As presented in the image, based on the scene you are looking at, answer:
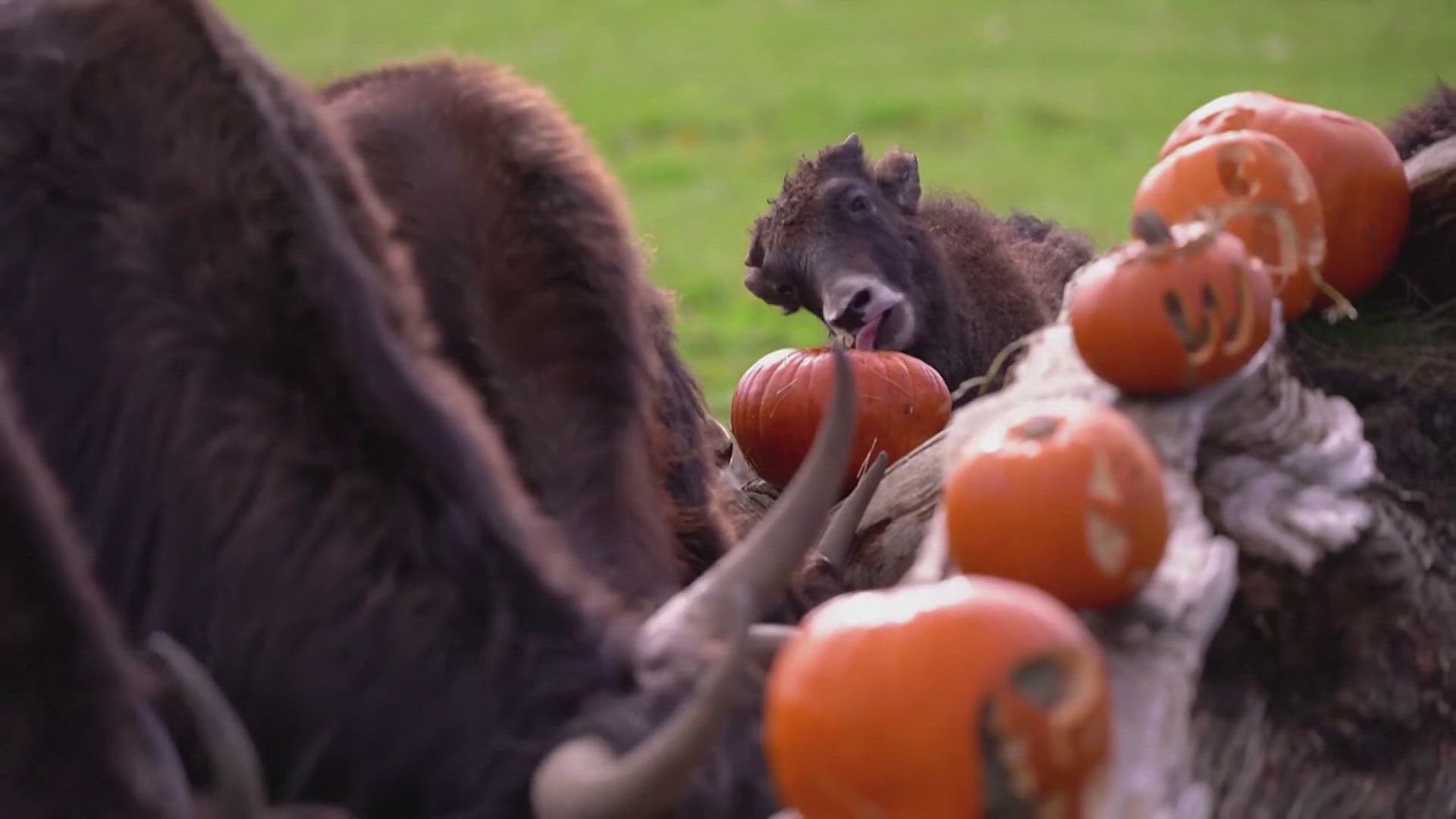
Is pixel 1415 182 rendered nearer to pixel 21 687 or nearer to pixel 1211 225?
pixel 1211 225

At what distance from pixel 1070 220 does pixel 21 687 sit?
14.0m

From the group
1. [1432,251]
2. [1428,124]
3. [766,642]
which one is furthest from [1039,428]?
[1428,124]

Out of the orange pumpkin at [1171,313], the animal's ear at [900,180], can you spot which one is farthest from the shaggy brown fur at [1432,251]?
the animal's ear at [900,180]

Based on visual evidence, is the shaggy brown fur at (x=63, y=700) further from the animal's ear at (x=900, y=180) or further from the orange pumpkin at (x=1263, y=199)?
the animal's ear at (x=900, y=180)

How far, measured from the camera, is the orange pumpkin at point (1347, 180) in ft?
13.8

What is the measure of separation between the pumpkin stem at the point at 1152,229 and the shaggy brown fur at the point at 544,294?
115 cm

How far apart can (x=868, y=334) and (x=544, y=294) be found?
1.92 meters

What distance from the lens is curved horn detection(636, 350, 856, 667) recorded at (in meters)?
3.04

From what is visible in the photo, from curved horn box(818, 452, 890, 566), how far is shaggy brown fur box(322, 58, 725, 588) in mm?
282

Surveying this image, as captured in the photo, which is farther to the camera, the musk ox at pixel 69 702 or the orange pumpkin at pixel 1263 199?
the orange pumpkin at pixel 1263 199

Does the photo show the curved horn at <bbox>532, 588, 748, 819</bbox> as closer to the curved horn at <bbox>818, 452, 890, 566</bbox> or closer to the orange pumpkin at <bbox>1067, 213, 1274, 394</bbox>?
the orange pumpkin at <bbox>1067, 213, 1274, 394</bbox>

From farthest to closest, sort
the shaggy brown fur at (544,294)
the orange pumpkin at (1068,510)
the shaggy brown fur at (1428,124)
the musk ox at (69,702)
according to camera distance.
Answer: the shaggy brown fur at (1428,124)
the shaggy brown fur at (544,294)
the orange pumpkin at (1068,510)
the musk ox at (69,702)

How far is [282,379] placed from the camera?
11.3 ft

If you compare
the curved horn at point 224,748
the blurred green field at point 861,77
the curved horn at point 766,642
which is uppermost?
the curved horn at point 224,748
